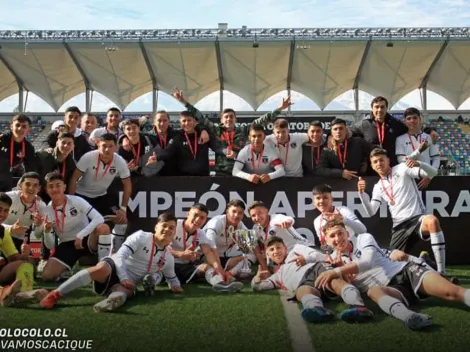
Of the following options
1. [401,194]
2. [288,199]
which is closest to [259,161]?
[288,199]

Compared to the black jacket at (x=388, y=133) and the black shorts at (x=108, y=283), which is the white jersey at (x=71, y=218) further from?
the black jacket at (x=388, y=133)

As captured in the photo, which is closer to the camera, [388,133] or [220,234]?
[220,234]

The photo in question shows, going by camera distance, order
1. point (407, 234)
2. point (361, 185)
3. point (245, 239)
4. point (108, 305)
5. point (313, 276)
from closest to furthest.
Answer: point (108, 305), point (313, 276), point (245, 239), point (407, 234), point (361, 185)

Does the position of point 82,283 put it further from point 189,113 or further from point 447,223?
point 447,223

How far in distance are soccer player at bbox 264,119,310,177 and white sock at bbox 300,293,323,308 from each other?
2.81 m

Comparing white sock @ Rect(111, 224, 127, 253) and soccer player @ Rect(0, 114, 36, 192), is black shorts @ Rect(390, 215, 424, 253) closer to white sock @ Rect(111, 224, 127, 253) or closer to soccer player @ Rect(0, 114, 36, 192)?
white sock @ Rect(111, 224, 127, 253)

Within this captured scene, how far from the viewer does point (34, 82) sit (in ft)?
106

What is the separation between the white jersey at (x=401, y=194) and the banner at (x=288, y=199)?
53 cm

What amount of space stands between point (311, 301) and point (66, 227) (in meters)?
3.03

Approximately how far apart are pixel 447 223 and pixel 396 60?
2571 cm

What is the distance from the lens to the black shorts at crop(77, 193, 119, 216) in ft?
21.1

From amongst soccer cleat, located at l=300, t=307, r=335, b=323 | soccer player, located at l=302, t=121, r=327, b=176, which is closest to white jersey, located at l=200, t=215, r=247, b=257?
soccer player, located at l=302, t=121, r=327, b=176

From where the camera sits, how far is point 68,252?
5.57 metres

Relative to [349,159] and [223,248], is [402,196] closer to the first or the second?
[349,159]
